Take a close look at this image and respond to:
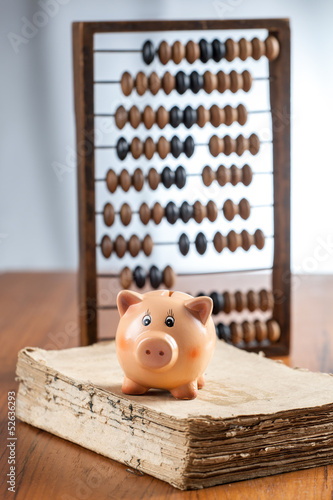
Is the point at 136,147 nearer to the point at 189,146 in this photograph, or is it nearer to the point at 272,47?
the point at 189,146

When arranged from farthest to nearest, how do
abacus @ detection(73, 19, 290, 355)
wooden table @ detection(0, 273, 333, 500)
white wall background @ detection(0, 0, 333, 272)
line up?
white wall background @ detection(0, 0, 333, 272) < abacus @ detection(73, 19, 290, 355) < wooden table @ detection(0, 273, 333, 500)

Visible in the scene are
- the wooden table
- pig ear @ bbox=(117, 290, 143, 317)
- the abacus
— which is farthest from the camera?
the abacus

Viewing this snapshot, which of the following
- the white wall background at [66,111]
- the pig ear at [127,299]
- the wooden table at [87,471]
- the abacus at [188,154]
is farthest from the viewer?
the white wall background at [66,111]

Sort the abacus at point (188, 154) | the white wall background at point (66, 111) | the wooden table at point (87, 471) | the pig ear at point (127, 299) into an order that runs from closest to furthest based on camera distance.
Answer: the wooden table at point (87, 471)
the pig ear at point (127, 299)
the abacus at point (188, 154)
the white wall background at point (66, 111)

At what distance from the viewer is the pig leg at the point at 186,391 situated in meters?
0.88

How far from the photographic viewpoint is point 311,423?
0.86 metres

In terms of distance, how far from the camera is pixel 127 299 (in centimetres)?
91

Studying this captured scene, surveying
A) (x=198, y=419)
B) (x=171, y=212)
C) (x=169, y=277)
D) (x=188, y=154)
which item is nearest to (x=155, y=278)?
(x=169, y=277)

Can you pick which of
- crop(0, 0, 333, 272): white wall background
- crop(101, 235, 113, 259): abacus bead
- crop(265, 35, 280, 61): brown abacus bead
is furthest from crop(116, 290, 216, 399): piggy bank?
crop(0, 0, 333, 272): white wall background

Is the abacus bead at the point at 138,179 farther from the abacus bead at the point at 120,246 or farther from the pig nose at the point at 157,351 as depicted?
the pig nose at the point at 157,351

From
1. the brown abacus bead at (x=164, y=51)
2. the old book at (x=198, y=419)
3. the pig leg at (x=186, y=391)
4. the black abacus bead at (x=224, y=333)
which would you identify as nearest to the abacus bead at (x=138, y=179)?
the brown abacus bead at (x=164, y=51)

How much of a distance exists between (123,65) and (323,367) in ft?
5.13

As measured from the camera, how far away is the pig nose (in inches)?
33.7

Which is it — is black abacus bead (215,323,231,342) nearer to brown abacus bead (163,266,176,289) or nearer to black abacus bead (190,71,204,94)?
brown abacus bead (163,266,176,289)
